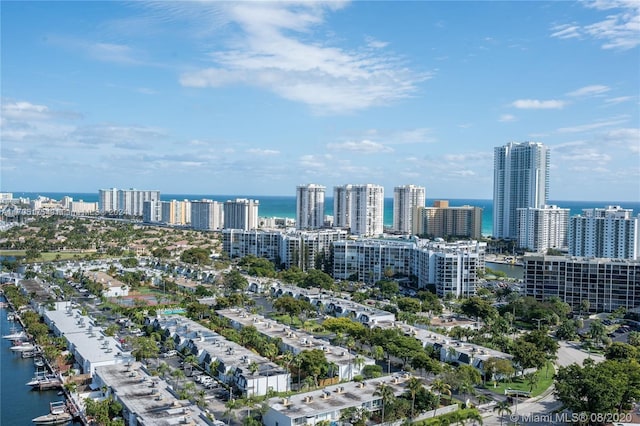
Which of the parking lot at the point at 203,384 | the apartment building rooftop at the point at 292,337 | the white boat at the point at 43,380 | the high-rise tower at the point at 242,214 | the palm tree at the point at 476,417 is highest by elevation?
the high-rise tower at the point at 242,214

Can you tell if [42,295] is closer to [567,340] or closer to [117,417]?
[117,417]

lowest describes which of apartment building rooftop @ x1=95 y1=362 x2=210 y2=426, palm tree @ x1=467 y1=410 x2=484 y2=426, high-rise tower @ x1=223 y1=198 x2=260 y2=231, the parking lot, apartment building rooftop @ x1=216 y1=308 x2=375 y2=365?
the parking lot

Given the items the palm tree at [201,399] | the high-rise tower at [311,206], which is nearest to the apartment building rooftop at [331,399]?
the palm tree at [201,399]

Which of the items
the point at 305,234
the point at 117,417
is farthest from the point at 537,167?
the point at 117,417

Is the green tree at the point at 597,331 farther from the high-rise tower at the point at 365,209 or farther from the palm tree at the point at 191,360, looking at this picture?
the high-rise tower at the point at 365,209

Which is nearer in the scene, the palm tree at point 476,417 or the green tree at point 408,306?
the palm tree at point 476,417

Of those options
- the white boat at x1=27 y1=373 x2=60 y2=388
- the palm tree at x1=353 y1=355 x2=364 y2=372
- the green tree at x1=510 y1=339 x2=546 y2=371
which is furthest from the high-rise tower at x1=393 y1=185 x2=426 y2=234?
the white boat at x1=27 y1=373 x2=60 y2=388

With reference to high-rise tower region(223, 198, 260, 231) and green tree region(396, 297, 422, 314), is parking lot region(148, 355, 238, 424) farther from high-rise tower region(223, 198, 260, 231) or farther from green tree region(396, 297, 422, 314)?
high-rise tower region(223, 198, 260, 231)
